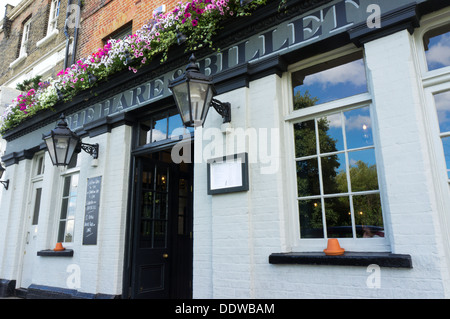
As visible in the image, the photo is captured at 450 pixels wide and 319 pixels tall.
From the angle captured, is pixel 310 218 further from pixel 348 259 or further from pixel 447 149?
pixel 447 149

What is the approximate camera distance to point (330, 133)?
13.5 feet

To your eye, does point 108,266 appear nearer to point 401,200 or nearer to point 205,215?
point 205,215

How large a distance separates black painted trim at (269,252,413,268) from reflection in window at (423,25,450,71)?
6.54 feet

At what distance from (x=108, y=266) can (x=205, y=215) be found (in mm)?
2270

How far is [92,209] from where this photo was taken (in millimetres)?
6262

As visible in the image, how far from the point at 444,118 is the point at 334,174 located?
1.22m

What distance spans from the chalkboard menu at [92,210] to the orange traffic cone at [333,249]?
4.19 m

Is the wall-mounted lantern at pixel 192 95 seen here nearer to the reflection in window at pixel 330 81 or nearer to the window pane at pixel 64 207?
the reflection in window at pixel 330 81

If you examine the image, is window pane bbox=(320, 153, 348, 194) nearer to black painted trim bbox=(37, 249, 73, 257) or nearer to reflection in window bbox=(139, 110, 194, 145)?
reflection in window bbox=(139, 110, 194, 145)

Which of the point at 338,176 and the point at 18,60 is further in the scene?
the point at 18,60

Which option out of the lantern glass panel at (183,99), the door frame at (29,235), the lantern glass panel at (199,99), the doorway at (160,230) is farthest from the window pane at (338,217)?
the door frame at (29,235)

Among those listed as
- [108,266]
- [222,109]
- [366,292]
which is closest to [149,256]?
[108,266]

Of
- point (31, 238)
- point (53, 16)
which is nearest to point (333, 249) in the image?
point (31, 238)

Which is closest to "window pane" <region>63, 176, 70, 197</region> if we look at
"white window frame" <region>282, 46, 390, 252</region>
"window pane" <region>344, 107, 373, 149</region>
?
"white window frame" <region>282, 46, 390, 252</region>
